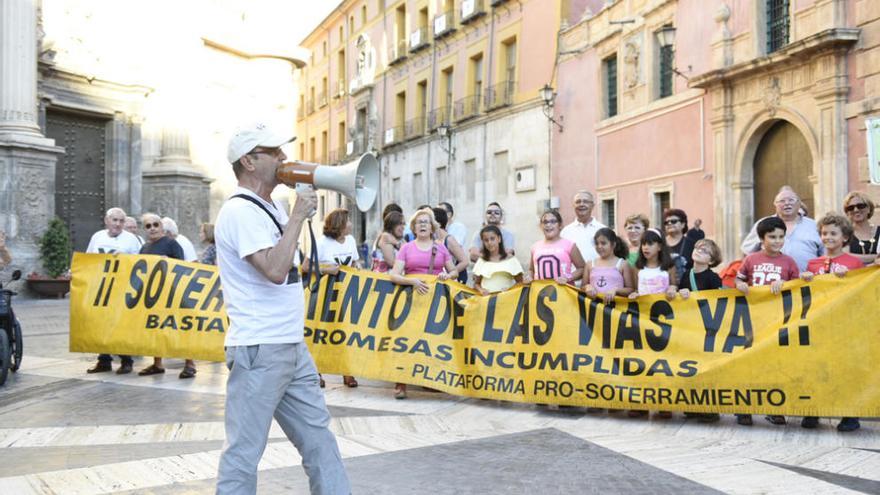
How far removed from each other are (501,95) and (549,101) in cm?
354

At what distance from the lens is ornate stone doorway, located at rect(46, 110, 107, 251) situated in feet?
54.8

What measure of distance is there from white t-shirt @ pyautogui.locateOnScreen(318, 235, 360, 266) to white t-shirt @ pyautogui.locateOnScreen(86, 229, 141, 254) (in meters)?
2.39

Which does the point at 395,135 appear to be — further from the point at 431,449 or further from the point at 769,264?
the point at 431,449

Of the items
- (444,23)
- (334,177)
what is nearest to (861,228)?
(334,177)

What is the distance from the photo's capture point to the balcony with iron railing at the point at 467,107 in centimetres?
3203

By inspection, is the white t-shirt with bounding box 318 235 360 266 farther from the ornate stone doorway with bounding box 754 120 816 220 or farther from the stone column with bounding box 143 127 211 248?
the ornate stone doorway with bounding box 754 120 816 220

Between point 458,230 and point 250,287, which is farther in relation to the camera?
point 458,230

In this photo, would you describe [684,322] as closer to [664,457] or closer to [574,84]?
[664,457]

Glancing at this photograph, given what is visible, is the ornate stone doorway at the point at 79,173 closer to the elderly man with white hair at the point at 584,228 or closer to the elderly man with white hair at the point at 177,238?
the elderly man with white hair at the point at 177,238

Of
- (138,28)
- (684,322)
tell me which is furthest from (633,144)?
(684,322)

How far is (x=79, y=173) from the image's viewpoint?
55.9ft

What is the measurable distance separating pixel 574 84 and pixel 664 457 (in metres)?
21.8

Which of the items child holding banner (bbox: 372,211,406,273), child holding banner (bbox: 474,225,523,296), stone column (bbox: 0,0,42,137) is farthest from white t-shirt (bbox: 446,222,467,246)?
stone column (bbox: 0,0,42,137)

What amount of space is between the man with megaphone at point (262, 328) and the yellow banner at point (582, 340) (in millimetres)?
3698
